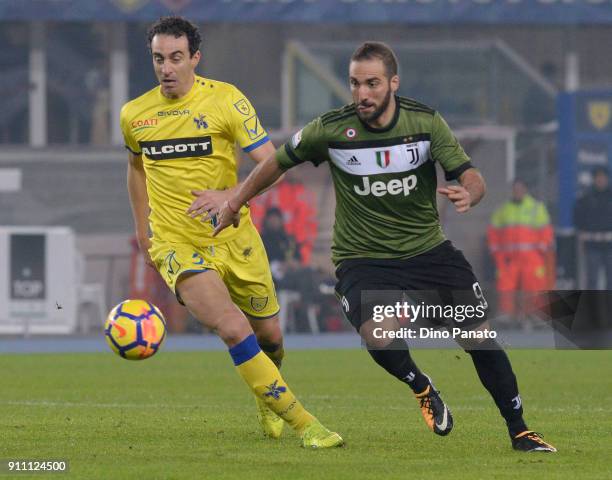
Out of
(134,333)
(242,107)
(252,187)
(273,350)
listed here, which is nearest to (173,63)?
(242,107)

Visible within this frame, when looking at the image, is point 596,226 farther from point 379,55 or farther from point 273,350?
point 379,55

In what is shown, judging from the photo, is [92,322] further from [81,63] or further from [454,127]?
[454,127]

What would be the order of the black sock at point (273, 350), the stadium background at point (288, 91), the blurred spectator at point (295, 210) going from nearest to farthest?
1. the black sock at point (273, 350)
2. the blurred spectator at point (295, 210)
3. the stadium background at point (288, 91)

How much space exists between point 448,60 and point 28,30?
6370 millimetres

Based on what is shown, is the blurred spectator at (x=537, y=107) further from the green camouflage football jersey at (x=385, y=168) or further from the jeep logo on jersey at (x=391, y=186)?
the jeep logo on jersey at (x=391, y=186)

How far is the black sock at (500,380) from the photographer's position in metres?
7.90

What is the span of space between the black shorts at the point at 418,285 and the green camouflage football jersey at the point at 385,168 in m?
0.07

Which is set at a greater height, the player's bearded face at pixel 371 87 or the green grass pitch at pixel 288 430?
the player's bearded face at pixel 371 87

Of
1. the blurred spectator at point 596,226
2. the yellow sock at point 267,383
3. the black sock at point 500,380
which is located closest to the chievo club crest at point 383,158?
the black sock at point 500,380

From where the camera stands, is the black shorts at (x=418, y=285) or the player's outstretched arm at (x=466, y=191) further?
the black shorts at (x=418, y=285)

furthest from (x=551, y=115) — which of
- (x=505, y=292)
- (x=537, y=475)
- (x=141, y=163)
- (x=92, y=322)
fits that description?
(x=537, y=475)

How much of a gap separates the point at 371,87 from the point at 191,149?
4.41 ft

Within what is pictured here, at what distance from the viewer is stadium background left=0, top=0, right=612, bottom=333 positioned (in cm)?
2164

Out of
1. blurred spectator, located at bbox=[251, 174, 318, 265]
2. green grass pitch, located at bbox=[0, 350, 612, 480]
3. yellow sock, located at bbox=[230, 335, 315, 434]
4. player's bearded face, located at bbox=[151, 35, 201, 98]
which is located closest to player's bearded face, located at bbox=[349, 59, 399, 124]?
player's bearded face, located at bbox=[151, 35, 201, 98]
